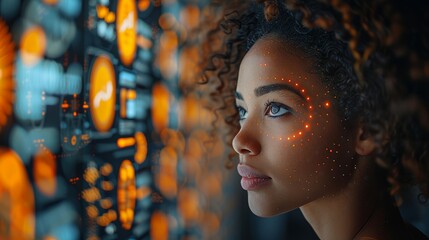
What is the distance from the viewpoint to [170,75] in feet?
5.65

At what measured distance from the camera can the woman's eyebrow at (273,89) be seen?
0.96m

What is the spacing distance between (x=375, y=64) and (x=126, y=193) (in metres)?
0.71

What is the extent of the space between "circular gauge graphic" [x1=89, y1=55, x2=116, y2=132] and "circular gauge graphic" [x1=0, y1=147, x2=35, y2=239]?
1.00ft

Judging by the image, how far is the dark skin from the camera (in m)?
0.95

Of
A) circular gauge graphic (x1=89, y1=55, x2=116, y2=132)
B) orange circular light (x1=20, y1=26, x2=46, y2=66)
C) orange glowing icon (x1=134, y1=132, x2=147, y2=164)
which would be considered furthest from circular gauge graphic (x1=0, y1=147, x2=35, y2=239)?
orange glowing icon (x1=134, y1=132, x2=147, y2=164)

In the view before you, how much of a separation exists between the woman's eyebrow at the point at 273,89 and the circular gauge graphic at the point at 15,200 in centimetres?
44

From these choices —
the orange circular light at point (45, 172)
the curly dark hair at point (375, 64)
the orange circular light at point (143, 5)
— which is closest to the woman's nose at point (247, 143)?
the curly dark hair at point (375, 64)

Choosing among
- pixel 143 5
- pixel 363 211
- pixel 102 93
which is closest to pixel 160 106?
pixel 143 5

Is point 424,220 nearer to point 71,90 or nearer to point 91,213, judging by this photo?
point 91,213

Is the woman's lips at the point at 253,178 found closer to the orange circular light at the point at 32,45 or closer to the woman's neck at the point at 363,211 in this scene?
the woman's neck at the point at 363,211

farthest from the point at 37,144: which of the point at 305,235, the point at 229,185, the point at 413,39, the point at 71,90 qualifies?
the point at 305,235

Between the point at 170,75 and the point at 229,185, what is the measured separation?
1.00 metres

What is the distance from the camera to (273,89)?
0.97 meters

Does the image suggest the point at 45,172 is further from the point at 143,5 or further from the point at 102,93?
the point at 143,5
